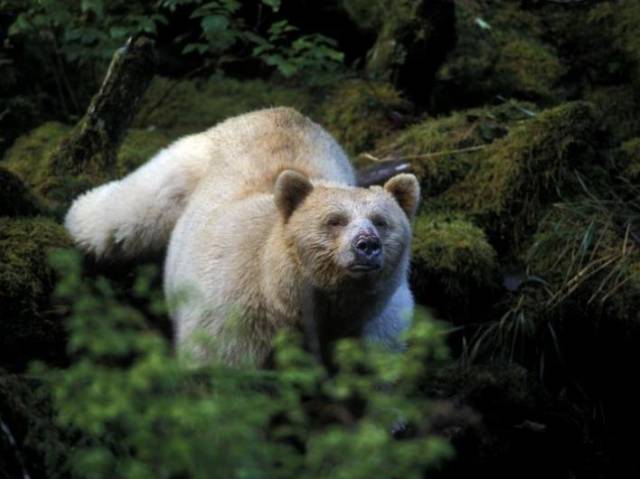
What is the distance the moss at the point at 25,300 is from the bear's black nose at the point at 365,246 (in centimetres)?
227

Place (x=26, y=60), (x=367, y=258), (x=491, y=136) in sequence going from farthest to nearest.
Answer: (x=26, y=60) < (x=491, y=136) < (x=367, y=258)

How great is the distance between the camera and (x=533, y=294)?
9.34m

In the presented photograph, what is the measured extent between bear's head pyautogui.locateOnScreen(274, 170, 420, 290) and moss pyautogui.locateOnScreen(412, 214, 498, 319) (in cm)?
198

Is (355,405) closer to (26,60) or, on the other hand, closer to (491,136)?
(491,136)

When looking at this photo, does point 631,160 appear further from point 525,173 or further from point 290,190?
point 290,190

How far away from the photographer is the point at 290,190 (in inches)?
282

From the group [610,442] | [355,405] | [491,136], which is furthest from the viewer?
[491,136]

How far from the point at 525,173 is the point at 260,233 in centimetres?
355

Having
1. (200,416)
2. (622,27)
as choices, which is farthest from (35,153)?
(200,416)

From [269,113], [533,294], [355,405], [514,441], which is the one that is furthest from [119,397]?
[533,294]

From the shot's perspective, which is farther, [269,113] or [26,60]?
[26,60]

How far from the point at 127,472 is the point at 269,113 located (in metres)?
5.40

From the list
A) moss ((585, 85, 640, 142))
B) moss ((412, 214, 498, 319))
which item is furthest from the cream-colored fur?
moss ((585, 85, 640, 142))

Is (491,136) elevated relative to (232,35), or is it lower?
lower
